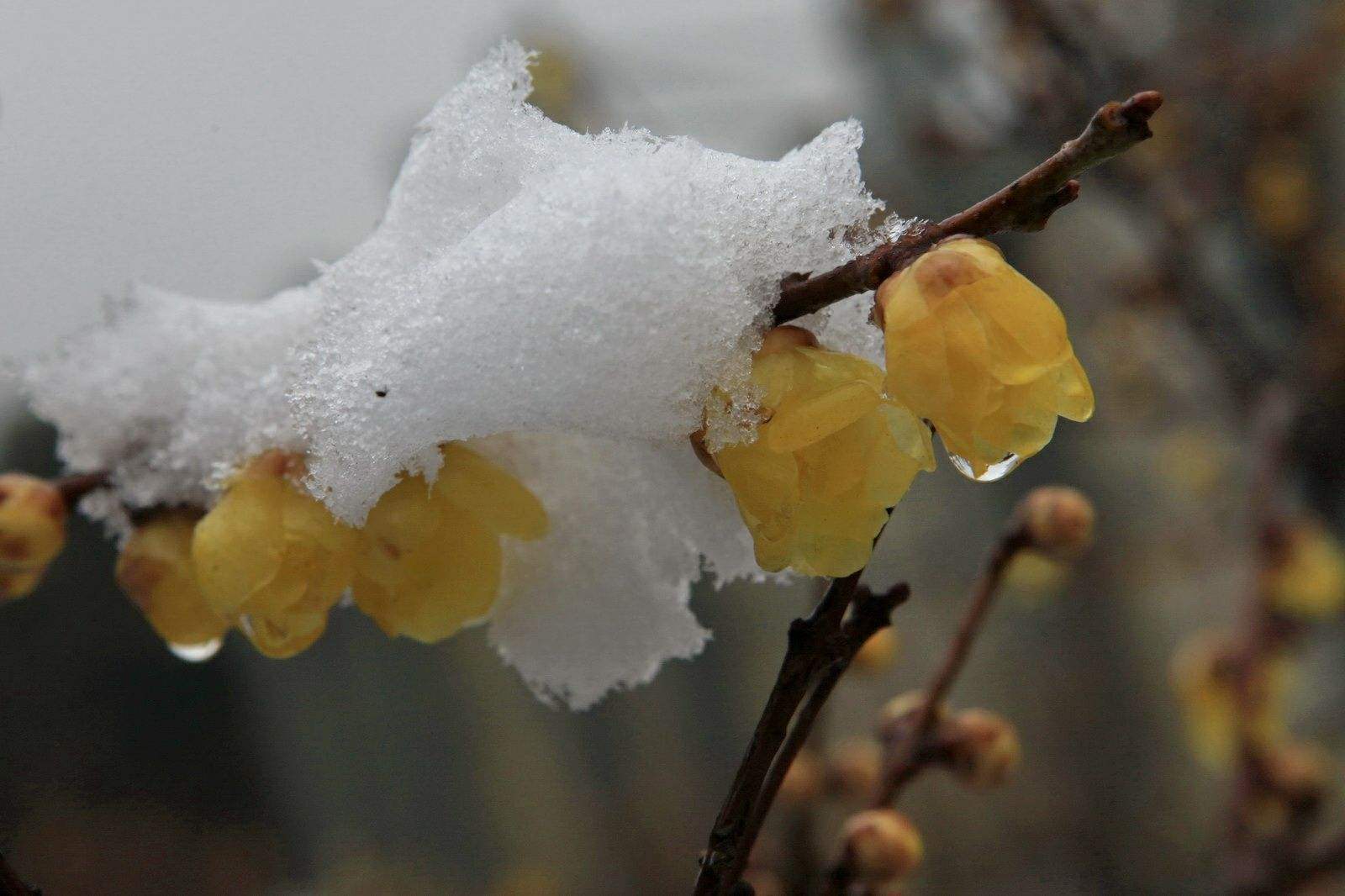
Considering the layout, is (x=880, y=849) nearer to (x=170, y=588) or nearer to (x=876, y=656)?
(x=876, y=656)

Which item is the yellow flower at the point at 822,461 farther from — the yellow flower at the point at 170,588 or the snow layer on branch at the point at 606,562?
the yellow flower at the point at 170,588

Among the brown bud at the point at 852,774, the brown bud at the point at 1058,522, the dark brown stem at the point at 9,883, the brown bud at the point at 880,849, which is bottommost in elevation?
the dark brown stem at the point at 9,883

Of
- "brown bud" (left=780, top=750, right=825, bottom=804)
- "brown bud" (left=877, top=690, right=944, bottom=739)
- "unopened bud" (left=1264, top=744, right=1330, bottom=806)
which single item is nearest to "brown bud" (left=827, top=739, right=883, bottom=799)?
"brown bud" (left=780, top=750, right=825, bottom=804)

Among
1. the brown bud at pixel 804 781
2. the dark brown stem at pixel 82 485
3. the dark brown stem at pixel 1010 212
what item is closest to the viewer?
the dark brown stem at pixel 1010 212

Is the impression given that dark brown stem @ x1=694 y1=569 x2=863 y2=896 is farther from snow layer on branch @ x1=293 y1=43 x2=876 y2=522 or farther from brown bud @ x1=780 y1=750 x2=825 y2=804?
brown bud @ x1=780 y1=750 x2=825 y2=804

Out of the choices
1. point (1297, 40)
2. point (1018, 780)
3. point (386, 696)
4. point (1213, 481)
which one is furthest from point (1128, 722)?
point (386, 696)

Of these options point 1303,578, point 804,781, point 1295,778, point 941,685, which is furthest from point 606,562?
point 1303,578

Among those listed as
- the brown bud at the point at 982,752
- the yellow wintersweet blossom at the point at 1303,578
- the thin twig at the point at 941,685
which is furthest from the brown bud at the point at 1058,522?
the yellow wintersweet blossom at the point at 1303,578
